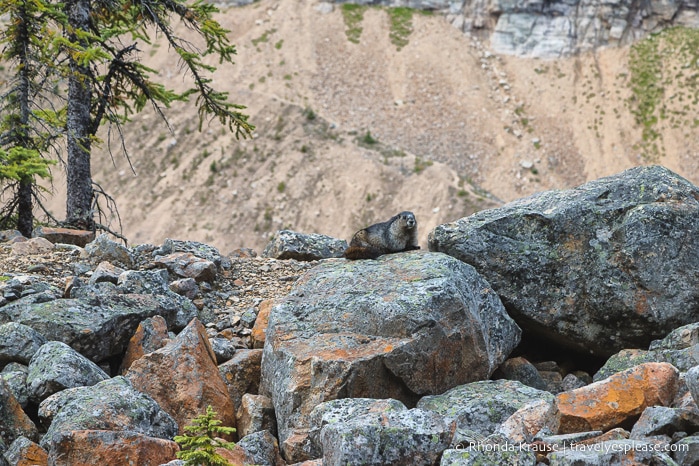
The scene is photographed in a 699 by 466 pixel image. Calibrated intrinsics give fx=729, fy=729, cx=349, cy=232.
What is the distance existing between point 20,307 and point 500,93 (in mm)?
61729

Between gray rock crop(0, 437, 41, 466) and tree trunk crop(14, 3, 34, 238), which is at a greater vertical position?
tree trunk crop(14, 3, 34, 238)

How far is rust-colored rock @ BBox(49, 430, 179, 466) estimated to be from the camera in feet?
21.6

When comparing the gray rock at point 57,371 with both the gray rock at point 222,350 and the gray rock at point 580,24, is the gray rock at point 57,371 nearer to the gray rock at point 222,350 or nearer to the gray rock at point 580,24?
the gray rock at point 222,350

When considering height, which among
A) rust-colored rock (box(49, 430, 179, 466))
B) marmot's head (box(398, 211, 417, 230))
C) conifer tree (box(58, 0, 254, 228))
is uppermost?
conifer tree (box(58, 0, 254, 228))

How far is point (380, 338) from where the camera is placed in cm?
820

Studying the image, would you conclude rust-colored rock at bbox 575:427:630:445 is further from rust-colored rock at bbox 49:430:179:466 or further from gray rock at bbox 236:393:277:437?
rust-colored rock at bbox 49:430:179:466

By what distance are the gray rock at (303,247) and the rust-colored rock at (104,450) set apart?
6.02m

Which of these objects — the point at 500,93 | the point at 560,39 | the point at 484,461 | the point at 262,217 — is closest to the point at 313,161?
the point at 262,217

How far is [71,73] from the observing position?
14062mm

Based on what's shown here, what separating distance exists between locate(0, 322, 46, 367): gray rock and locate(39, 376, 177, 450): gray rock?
3.41ft

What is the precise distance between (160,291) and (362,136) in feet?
153

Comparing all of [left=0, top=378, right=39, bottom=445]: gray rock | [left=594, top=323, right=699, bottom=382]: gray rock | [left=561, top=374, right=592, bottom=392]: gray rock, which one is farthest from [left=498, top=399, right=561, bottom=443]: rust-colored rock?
[left=0, top=378, right=39, bottom=445]: gray rock

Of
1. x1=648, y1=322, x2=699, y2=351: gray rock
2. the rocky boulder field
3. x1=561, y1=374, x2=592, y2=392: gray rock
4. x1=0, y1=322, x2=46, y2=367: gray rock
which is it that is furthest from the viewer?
x1=561, y1=374, x2=592, y2=392: gray rock

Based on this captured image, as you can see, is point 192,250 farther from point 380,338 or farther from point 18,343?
point 380,338
